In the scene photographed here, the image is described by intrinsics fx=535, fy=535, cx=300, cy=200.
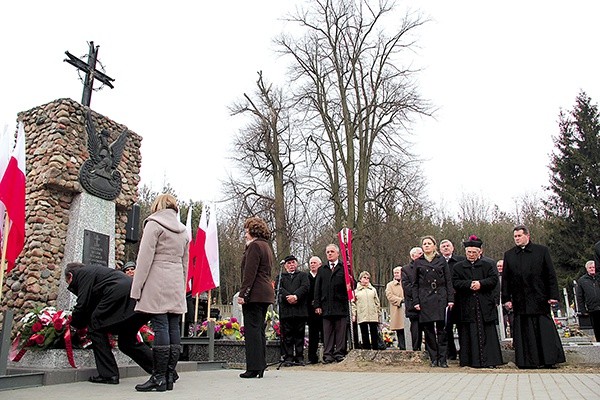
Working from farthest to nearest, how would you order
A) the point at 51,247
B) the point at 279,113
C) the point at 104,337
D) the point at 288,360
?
the point at 279,113 < the point at 288,360 < the point at 51,247 < the point at 104,337

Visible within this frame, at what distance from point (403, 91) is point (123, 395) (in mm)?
21341

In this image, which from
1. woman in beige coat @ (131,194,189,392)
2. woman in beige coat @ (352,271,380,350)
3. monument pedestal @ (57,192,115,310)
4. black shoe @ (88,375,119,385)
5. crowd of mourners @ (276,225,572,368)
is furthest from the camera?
woman in beige coat @ (352,271,380,350)

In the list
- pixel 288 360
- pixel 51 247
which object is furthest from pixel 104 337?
pixel 288 360

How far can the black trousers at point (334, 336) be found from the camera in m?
9.65

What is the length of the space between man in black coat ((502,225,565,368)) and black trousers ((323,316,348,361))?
2927mm

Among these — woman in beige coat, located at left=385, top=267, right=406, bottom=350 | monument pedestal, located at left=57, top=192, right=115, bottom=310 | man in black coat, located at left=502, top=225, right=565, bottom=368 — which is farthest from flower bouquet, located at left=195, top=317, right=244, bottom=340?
man in black coat, located at left=502, top=225, right=565, bottom=368

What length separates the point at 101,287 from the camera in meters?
6.05

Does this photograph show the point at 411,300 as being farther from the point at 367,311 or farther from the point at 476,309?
the point at 476,309

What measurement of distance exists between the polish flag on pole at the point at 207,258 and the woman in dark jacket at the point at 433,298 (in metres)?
3.80

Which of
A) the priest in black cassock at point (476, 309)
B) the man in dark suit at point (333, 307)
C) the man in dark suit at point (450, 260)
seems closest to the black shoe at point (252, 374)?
the man in dark suit at point (333, 307)

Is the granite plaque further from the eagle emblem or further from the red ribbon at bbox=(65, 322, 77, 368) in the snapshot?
the red ribbon at bbox=(65, 322, 77, 368)

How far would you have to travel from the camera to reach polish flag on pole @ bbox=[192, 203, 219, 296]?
10141mm

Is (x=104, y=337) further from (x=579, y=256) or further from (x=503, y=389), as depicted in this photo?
(x=579, y=256)

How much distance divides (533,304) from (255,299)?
4390 millimetres
